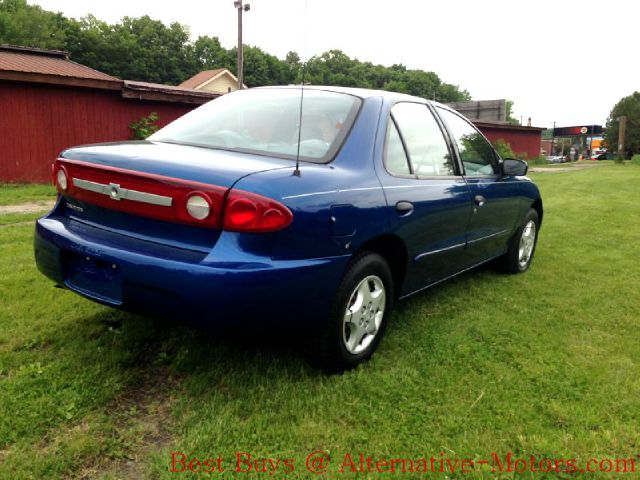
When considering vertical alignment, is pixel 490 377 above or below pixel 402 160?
below

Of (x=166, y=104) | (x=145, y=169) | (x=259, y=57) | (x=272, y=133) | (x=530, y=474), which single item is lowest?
(x=530, y=474)

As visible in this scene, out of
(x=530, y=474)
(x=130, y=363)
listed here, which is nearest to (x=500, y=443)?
(x=530, y=474)

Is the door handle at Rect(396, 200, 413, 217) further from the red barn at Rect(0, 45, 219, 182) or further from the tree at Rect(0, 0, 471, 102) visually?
the tree at Rect(0, 0, 471, 102)

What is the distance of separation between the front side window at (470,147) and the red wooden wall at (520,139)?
27.1 m

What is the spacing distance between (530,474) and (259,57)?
69.5m

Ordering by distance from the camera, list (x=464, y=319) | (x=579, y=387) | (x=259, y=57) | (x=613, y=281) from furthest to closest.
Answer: (x=259, y=57) < (x=613, y=281) < (x=464, y=319) < (x=579, y=387)

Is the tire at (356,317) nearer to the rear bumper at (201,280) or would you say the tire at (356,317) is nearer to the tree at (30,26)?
the rear bumper at (201,280)

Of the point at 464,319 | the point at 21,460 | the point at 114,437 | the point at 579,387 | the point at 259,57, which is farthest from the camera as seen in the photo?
the point at 259,57

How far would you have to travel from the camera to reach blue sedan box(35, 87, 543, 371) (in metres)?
Result: 2.22

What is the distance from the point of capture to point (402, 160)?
3.18 metres

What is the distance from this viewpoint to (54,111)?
11.8 meters

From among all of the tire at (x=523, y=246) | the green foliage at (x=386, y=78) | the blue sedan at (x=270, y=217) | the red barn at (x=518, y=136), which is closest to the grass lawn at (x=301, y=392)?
the blue sedan at (x=270, y=217)

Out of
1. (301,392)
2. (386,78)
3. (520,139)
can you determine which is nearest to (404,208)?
(301,392)

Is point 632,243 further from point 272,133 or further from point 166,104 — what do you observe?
point 166,104
